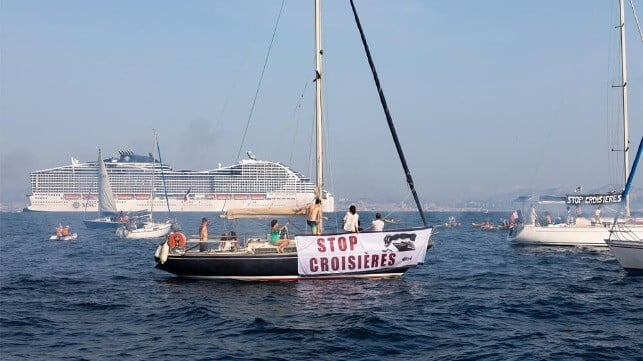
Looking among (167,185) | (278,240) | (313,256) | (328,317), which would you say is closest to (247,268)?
(278,240)

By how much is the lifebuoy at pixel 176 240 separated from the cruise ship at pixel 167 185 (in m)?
109

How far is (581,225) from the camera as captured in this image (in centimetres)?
3506

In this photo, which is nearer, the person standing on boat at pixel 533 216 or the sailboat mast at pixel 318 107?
the sailboat mast at pixel 318 107

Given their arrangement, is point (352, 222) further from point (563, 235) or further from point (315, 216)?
point (563, 235)

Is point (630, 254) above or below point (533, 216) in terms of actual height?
below

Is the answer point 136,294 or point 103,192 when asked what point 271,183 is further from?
point 136,294

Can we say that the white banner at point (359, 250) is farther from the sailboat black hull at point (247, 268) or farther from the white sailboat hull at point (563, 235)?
the white sailboat hull at point (563, 235)

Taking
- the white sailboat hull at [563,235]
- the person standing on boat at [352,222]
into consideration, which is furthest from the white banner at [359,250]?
the white sailboat hull at [563,235]

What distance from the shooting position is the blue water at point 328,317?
39.6 ft

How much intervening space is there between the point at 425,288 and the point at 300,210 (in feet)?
15.7

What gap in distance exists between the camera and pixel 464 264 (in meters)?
28.2

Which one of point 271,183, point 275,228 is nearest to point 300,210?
point 275,228

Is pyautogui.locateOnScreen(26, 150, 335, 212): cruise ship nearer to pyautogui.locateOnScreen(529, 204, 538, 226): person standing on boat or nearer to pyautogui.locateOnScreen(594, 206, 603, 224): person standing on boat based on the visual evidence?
pyautogui.locateOnScreen(529, 204, 538, 226): person standing on boat

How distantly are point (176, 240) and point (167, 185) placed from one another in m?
124
